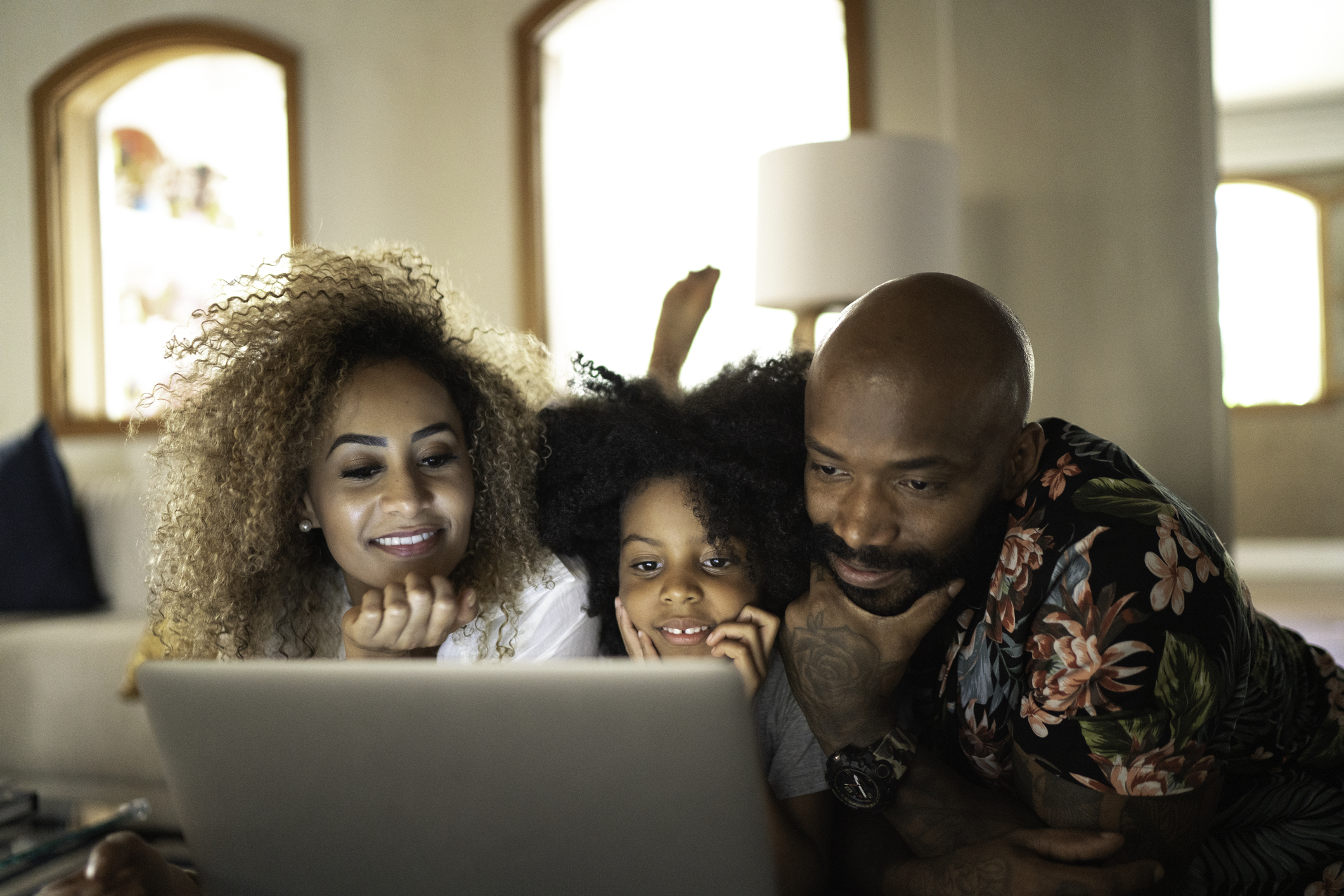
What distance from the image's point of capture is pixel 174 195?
14.2 feet

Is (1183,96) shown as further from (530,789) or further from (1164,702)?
(530,789)

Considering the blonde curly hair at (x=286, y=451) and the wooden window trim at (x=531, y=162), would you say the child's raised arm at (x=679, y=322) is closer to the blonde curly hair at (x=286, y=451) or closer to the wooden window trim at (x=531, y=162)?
the blonde curly hair at (x=286, y=451)

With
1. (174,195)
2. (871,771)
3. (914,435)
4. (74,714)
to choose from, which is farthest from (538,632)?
(174,195)

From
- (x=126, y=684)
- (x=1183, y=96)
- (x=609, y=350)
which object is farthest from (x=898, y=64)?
(x=126, y=684)

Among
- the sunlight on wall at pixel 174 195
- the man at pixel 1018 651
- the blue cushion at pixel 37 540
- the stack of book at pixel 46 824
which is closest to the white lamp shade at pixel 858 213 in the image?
the man at pixel 1018 651

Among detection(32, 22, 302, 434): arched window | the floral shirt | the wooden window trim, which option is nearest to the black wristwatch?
the floral shirt

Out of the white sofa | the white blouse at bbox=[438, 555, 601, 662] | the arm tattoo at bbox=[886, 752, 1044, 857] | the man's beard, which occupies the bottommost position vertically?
the white sofa

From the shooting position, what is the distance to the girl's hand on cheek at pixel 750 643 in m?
1.14

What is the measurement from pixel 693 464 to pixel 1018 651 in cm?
46

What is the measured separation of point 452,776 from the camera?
0.70 m

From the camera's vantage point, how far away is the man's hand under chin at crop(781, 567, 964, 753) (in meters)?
1.12

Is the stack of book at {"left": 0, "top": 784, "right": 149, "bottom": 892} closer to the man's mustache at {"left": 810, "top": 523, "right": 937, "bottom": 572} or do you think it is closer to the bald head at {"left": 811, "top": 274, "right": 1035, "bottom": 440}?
the man's mustache at {"left": 810, "top": 523, "right": 937, "bottom": 572}

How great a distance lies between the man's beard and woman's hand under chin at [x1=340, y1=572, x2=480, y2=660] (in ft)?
1.51

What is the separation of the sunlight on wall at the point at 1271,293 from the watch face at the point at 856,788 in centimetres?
659
